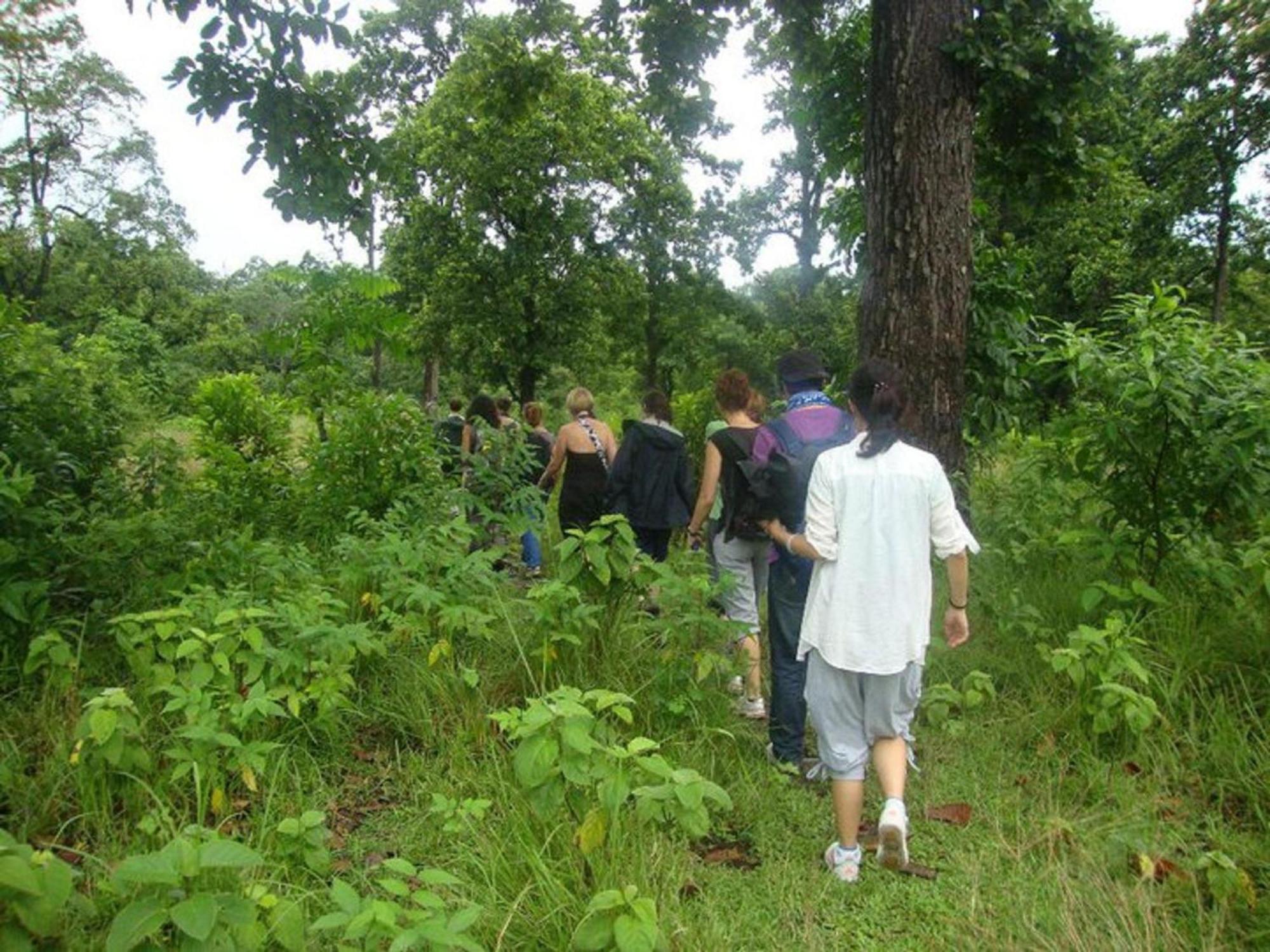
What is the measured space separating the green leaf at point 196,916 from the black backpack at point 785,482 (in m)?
2.38

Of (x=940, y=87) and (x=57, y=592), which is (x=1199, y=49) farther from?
(x=57, y=592)

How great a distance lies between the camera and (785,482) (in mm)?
3453

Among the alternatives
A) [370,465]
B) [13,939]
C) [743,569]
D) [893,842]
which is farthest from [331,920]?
[370,465]

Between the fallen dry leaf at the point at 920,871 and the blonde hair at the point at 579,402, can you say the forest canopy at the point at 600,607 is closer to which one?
the fallen dry leaf at the point at 920,871

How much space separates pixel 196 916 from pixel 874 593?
2124 millimetres

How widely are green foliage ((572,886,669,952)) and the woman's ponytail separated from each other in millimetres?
1632

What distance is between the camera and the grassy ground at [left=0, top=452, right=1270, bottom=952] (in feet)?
7.99

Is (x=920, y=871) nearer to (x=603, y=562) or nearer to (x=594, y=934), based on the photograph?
(x=594, y=934)

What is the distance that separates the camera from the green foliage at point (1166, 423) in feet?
12.4

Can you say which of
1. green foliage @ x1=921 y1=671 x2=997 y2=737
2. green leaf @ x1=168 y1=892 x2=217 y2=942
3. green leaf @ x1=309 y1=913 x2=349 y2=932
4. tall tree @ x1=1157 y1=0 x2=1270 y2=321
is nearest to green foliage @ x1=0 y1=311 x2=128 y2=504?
green leaf @ x1=168 y1=892 x2=217 y2=942

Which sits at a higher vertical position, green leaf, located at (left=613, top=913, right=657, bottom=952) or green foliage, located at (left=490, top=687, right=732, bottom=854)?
green foliage, located at (left=490, top=687, right=732, bottom=854)

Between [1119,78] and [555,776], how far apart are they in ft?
18.6

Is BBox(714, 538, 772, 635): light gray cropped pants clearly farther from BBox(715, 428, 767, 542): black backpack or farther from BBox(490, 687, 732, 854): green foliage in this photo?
BBox(490, 687, 732, 854): green foliage

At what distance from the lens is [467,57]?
6.46m
